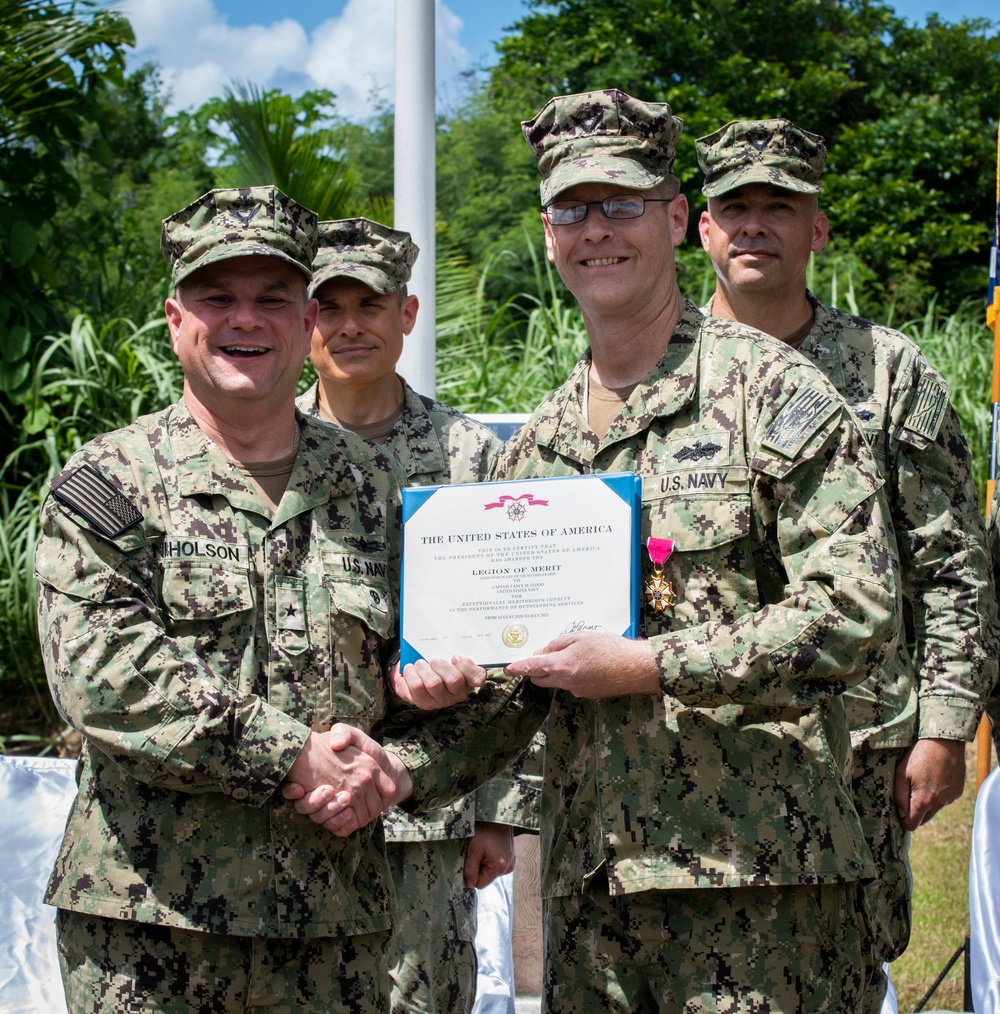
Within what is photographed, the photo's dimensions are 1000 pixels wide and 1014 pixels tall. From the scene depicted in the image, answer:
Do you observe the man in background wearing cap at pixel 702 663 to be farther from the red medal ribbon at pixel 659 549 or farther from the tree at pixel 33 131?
the tree at pixel 33 131

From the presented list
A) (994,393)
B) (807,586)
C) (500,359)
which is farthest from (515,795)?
(500,359)

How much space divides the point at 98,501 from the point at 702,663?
127 cm

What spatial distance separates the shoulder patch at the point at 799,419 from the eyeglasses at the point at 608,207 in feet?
1.91

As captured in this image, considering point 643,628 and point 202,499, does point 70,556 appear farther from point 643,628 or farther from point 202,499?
point 643,628

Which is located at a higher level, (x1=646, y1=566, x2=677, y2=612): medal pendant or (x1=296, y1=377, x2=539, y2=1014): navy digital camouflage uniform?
(x1=646, y1=566, x2=677, y2=612): medal pendant

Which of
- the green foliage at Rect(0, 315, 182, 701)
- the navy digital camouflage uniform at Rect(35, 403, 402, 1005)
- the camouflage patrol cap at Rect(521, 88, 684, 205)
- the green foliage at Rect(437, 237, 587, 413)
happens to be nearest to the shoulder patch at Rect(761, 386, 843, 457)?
the camouflage patrol cap at Rect(521, 88, 684, 205)

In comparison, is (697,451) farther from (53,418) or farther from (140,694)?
(53,418)

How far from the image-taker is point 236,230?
2828mm

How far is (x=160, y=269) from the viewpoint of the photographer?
933 cm

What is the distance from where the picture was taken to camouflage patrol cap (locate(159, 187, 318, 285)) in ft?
9.21

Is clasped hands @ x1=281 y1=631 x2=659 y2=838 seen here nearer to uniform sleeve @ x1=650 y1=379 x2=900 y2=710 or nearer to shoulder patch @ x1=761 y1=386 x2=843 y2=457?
uniform sleeve @ x1=650 y1=379 x2=900 y2=710

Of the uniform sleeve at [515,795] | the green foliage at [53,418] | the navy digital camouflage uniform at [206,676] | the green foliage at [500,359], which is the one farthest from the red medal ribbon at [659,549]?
the green foliage at [500,359]

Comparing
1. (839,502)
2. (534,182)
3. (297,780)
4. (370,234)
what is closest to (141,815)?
(297,780)

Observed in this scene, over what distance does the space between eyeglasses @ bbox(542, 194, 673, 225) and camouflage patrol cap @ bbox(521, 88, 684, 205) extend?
0.04 metres
